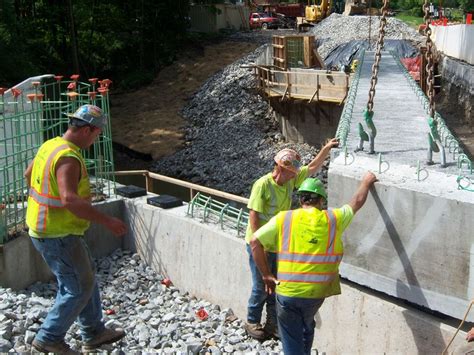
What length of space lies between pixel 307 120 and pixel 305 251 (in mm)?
19229

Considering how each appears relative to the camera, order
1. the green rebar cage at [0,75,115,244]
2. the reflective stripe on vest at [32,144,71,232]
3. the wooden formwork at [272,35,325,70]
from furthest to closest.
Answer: the wooden formwork at [272,35,325,70] → the green rebar cage at [0,75,115,244] → the reflective stripe on vest at [32,144,71,232]

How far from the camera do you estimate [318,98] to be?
21250 mm

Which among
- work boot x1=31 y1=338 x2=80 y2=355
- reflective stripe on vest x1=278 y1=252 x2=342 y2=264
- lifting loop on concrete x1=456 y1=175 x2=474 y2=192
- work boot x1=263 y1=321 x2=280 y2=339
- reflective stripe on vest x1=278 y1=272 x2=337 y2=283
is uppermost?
lifting loop on concrete x1=456 y1=175 x2=474 y2=192

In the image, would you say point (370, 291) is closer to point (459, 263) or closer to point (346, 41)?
point (459, 263)

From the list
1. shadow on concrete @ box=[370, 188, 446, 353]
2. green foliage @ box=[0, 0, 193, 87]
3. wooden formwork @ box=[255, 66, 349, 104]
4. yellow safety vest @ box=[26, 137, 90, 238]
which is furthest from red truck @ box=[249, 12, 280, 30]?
yellow safety vest @ box=[26, 137, 90, 238]

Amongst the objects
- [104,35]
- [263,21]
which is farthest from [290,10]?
[104,35]

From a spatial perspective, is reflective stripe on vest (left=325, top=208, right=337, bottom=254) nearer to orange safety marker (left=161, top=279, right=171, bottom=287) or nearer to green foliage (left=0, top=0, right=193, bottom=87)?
orange safety marker (left=161, top=279, right=171, bottom=287)

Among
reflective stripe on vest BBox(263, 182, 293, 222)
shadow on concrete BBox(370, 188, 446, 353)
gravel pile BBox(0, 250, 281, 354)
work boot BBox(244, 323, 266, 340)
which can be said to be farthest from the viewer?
work boot BBox(244, 323, 266, 340)

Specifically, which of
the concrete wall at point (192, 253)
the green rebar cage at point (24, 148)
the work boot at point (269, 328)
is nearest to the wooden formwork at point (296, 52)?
the green rebar cage at point (24, 148)

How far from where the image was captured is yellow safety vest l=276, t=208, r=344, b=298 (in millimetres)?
4035

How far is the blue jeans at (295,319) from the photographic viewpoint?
4.16 metres

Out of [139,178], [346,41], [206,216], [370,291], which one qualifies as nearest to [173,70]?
[346,41]

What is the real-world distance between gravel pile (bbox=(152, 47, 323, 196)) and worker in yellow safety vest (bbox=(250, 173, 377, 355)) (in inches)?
648

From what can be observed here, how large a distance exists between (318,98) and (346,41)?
13.5m
